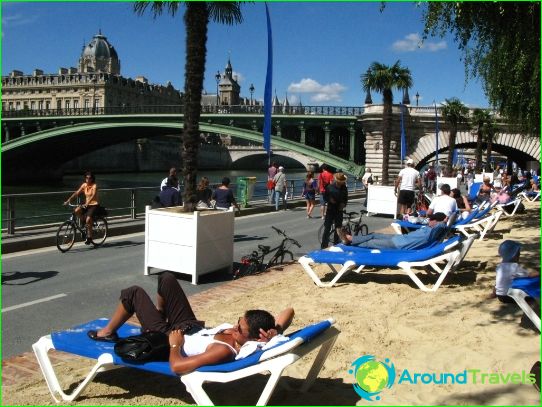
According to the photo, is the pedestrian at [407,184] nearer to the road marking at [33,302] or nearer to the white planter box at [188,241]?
the white planter box at [188,241]

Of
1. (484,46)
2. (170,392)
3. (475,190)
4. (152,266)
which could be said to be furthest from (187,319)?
(475,190)

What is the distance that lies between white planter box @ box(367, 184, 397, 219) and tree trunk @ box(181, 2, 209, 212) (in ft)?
34.9

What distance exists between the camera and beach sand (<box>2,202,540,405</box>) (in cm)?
412

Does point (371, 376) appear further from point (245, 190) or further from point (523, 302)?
point (245, 190)

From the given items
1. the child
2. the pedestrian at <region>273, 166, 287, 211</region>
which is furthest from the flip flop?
the pedestrian at <region>273, 166, 287, 211</region>

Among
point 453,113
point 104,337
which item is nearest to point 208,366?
point 104,337

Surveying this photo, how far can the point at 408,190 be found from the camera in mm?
14195

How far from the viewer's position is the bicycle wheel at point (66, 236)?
34.4 ft

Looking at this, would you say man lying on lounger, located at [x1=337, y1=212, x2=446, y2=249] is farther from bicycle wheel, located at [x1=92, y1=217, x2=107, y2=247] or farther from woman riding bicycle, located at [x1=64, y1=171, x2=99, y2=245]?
bicycle wheel, located at [x1=92, y1=217, x2=107, y2=247]

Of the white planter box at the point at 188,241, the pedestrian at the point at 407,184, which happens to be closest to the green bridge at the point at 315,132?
the pedestrian at the point at 407,184

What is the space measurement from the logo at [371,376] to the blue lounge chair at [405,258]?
2.57m

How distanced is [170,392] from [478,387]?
230 cm

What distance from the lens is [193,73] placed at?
376 inches

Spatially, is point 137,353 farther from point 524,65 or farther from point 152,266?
point 524,65
